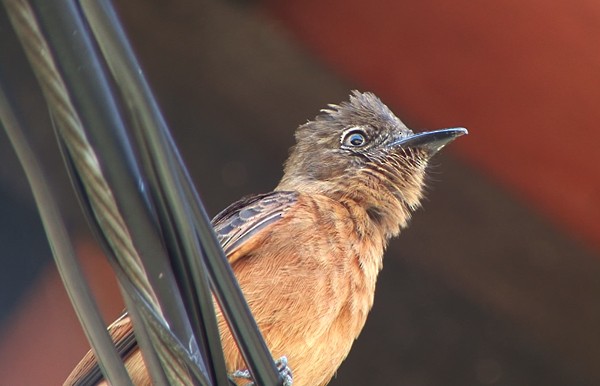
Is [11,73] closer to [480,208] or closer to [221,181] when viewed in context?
[221,181]

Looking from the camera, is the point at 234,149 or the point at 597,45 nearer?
the point at 597,45

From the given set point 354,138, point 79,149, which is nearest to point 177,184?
point 79,149

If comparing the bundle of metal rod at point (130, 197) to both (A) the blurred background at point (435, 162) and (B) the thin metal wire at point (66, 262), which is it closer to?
(B) the thin metal wire at point (66, 262)

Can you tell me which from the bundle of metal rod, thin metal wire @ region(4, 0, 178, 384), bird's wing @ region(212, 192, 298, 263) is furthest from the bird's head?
thin metal wire @ region(4, 0, 178, 384)

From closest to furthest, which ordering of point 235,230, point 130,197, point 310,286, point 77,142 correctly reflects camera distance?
1. point 77,142
2. point 130,197
3. point 310,286
4. point 235,230

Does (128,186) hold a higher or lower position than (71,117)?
lower

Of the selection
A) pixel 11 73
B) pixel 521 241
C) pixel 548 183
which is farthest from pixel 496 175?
pixel 11 73

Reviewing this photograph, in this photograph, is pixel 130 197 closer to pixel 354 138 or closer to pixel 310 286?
pixel 310 286
